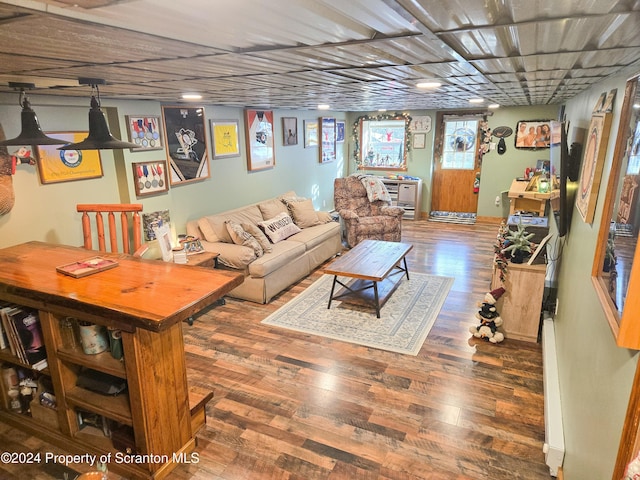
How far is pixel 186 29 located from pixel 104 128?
4.41 feet

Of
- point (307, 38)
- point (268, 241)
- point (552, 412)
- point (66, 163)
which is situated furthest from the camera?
point (268, 241)

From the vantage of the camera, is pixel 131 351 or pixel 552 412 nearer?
pixel 131 351

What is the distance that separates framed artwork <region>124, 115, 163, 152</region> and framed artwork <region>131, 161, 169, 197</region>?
153 millimetres

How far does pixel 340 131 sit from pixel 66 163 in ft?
18.4

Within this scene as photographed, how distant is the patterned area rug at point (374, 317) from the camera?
3543 mm

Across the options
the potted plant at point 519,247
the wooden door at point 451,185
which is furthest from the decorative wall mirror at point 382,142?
the potted plant at point 519,247

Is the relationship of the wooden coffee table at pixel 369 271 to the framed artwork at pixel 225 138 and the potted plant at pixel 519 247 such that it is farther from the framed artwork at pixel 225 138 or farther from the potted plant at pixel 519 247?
the framed artwork at pixel 225 138

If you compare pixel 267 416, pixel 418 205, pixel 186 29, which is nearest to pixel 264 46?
pixel 186 29

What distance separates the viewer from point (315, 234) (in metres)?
5.28

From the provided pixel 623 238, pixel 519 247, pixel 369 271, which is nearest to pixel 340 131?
pixel 369 271

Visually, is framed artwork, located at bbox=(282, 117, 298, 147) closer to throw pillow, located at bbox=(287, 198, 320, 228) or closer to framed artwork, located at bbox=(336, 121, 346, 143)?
throw pillow, located at bbox=(287, 198, 320, 228)

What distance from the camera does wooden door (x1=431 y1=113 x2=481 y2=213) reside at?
24.8ft

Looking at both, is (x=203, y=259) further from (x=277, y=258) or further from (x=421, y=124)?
(x=421, y=124)

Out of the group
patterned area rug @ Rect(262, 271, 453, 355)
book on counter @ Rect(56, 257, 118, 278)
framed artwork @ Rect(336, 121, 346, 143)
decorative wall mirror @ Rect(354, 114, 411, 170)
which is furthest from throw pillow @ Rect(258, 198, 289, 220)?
decorative wall mirror @ Rect(354, 114, 411, 170)
